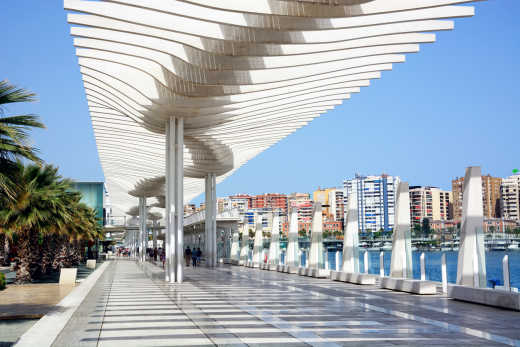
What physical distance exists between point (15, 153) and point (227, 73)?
720 cm

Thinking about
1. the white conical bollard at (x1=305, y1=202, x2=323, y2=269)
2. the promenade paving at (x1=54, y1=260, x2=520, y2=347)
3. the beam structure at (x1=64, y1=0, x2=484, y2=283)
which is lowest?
the promenade paving at (x1=54, y1=260, x2=520, y2=347)

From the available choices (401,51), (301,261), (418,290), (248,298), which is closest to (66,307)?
(248,298)

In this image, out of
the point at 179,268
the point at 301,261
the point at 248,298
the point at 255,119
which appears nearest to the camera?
the point at 248,298

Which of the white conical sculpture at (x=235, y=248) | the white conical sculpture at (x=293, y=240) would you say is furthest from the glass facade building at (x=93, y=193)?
the white conical sculpture at (x=293, y=240)

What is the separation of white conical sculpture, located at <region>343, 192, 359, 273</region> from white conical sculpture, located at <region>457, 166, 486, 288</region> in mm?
6590

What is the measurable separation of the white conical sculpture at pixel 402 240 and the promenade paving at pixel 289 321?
2.95ft

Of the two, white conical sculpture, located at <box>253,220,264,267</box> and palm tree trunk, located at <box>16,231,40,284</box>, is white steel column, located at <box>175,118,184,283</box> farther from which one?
white conical sculpture, located at <box>253,220,264,267</box>

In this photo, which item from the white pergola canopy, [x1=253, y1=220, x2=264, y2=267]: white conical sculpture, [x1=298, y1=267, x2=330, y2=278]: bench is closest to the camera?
the white pergola canopy

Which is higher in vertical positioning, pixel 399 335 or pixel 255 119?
pixel 255 119

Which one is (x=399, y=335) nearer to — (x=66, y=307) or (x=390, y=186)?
(x=66, y=307)

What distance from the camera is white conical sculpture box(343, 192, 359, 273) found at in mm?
19234

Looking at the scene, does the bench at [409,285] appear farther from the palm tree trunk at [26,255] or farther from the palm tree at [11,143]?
the palm tree trunk at [26,255]

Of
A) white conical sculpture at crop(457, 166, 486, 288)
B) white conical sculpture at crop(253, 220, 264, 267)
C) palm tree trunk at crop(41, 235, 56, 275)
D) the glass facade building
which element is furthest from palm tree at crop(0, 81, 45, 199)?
the glass facade building

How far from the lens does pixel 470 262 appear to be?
40.9 ft
